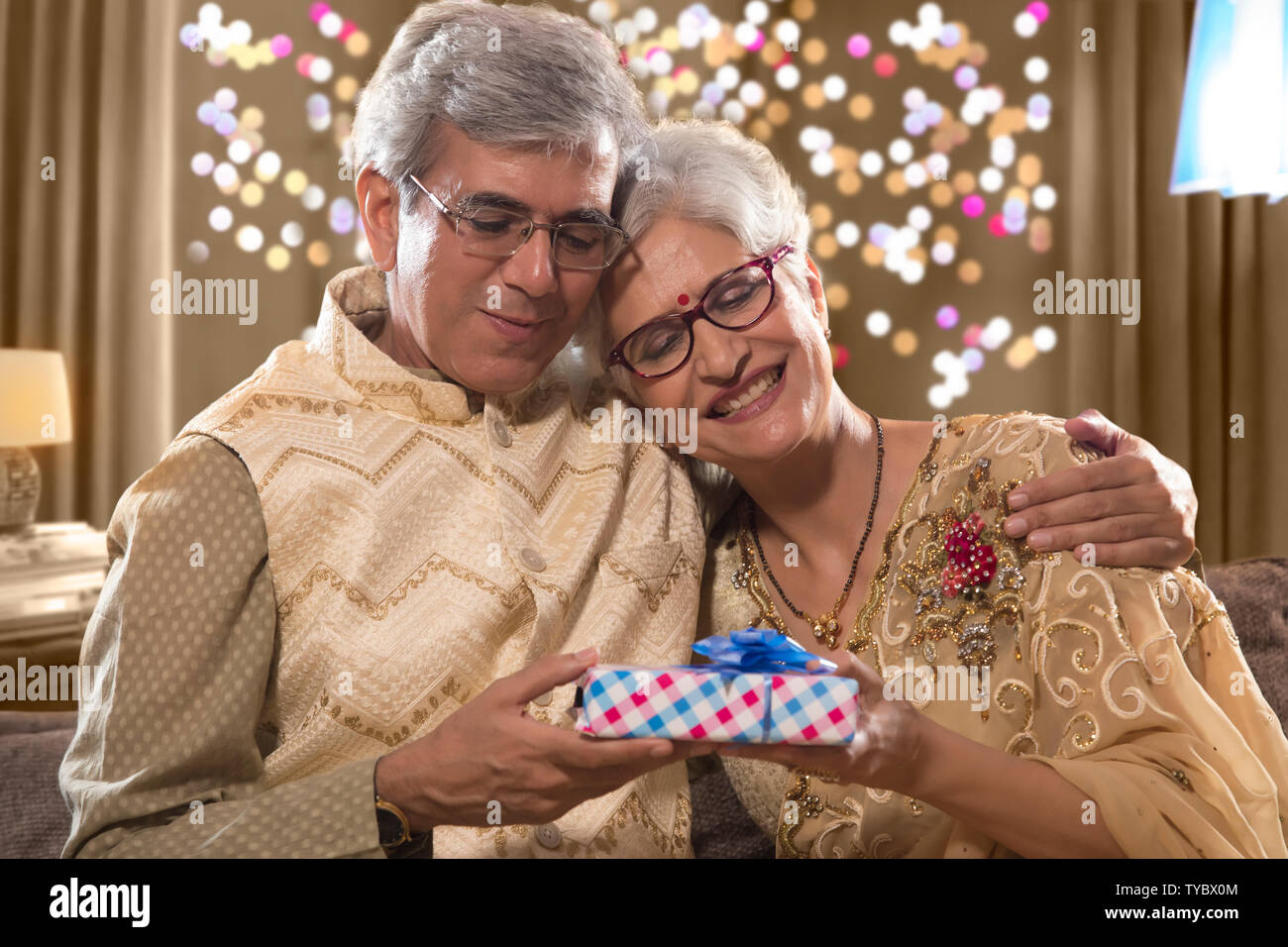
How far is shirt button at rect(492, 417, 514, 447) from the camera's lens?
1.48m

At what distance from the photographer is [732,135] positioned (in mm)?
1652

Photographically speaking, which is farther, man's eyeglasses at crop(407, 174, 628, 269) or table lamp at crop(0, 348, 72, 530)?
table lamp at crop(0, 348, 72, 530)

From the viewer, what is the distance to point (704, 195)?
1.54 meters

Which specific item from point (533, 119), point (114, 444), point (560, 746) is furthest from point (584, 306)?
point (114, 444)

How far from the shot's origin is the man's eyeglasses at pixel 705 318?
1.51 metres

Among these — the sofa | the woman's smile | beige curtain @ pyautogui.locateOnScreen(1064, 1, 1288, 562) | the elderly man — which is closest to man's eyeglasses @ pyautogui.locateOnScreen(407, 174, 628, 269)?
the elderly man

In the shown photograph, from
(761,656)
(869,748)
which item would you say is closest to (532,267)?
(761,656)

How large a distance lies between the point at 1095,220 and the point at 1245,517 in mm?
1181

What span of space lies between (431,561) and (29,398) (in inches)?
99.5

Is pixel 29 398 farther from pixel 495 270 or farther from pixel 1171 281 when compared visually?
pixel 1171 281

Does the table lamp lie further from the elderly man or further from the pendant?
the pendant

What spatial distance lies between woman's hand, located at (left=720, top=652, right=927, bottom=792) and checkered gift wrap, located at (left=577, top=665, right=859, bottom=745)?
0.08 feet

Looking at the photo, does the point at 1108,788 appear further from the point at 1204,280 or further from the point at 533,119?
the point at 1204,280

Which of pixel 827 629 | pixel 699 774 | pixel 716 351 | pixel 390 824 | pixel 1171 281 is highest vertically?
pixel 1171 281
